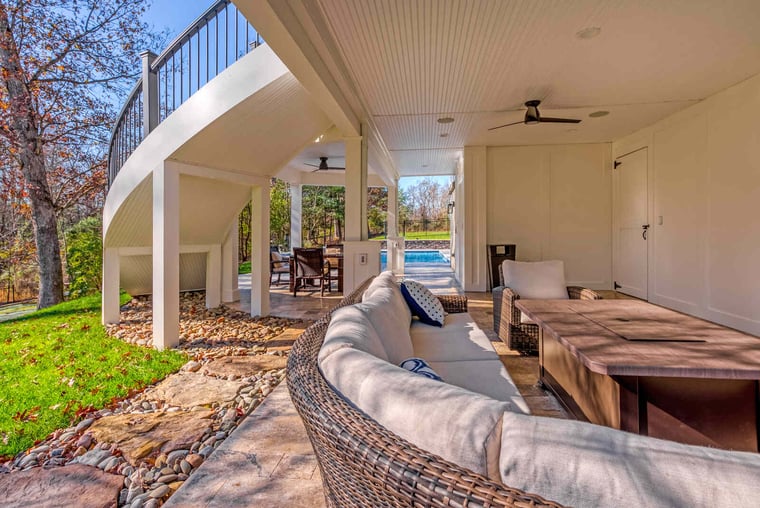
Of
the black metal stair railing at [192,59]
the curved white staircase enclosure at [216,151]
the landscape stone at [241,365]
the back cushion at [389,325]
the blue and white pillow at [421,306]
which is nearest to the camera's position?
the back cushion at [389,325]

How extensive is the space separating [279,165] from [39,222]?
4286 mm

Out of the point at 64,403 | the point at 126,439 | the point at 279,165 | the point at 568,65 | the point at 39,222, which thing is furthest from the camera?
the point at 39,222

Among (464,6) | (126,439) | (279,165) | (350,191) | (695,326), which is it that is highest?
(464,6)

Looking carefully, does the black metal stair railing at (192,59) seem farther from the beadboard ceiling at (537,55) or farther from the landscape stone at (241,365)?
the landscape stone at (241,365)

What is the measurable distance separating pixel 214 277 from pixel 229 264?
1.16 feet

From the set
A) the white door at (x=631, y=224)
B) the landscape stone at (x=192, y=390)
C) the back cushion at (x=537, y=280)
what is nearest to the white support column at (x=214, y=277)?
the landscape stone at (x=192, y=390)

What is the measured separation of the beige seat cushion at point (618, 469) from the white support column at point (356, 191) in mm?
4402

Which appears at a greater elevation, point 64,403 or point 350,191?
point 350,191

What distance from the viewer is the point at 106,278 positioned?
4277 mm

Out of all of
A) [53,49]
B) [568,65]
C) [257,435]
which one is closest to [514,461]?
[257,435]

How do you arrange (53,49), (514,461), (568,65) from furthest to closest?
(53,49) < (568,65) < (514,461)

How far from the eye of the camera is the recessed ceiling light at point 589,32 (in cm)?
304

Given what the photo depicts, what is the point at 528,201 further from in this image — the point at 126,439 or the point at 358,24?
the point at 126,439

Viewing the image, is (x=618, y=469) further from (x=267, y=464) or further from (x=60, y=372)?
(x=60, y=372)
